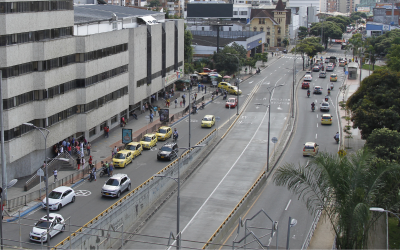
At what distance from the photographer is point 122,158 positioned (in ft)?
166

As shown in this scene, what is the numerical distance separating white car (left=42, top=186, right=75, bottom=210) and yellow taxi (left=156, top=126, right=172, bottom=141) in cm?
2072

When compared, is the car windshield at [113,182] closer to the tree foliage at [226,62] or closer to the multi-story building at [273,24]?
the tree foliage at [226,62]

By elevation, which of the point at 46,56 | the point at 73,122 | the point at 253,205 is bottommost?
the point at 253,205

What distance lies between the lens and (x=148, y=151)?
56.5 m

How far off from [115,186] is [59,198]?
15.9 feet

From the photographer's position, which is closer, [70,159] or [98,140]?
[70,159]

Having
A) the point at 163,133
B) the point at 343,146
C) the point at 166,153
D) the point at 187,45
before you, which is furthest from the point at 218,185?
the point at 187,45

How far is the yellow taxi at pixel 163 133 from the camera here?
60500mm

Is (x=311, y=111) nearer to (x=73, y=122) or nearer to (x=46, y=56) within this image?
(x=73, y=122)

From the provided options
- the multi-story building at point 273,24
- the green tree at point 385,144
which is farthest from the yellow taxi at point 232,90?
the multi-story building at point 273,24

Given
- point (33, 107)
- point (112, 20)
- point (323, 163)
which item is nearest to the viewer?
point (323, 163)

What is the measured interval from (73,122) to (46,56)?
7977 millimetres

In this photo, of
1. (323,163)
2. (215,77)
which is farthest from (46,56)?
(215,77)

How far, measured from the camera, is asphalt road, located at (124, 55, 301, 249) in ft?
119
